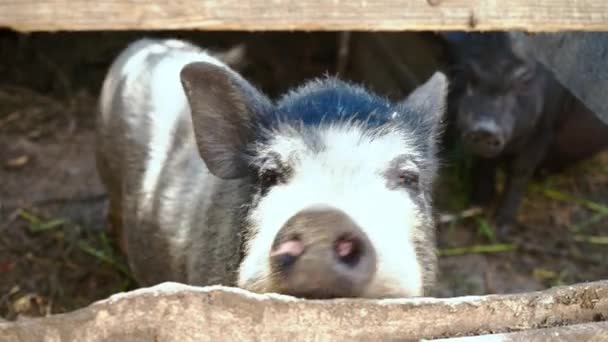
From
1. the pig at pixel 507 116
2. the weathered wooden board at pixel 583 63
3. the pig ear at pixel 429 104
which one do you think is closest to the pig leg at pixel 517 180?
the pig at pixel 507 116

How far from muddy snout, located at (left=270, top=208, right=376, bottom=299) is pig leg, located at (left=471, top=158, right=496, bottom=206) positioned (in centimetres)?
276

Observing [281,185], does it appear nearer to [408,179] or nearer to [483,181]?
[408,179]

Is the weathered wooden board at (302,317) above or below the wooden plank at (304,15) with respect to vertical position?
below

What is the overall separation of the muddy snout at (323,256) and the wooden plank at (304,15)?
20.6 inches

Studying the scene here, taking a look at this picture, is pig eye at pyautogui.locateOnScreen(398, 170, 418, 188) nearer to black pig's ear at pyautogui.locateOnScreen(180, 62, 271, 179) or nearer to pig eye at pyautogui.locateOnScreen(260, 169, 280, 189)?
pig eye at pyautogui.locateOnScreen(260, 169, 280, 189)

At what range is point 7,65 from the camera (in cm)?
481

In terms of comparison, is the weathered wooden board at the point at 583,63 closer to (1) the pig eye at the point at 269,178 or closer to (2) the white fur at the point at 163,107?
(1) the pig eye at the point at 269,178

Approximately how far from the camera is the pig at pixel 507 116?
3721mm

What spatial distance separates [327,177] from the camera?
1.67m

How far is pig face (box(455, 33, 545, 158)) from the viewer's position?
3697 millimetres

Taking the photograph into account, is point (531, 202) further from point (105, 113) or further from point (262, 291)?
point (262, 291)

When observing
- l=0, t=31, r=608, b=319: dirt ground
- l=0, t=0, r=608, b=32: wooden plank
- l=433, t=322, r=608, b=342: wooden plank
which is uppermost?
l=0, t=0, r=608, b=32: wooden plank

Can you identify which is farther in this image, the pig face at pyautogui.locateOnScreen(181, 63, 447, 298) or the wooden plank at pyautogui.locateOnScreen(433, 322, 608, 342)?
the pig face at pyautogui.locateOnScreen(181, 63, 447, 298)

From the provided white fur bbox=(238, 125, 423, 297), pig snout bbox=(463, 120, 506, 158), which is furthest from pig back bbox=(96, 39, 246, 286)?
pig snout bbox=(463, 120, 506, 158)
